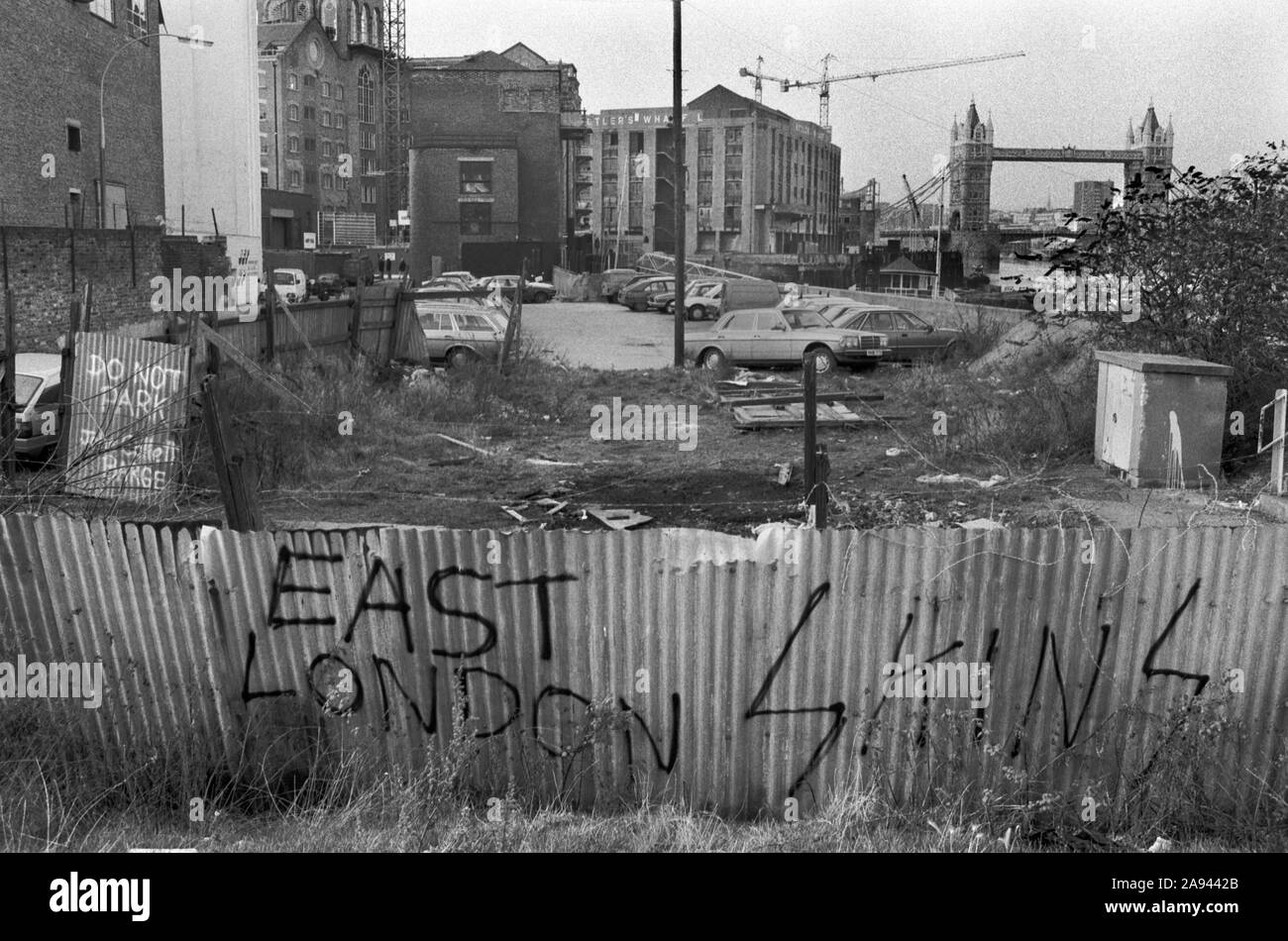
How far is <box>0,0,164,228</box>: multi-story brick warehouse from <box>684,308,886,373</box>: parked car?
14.9m

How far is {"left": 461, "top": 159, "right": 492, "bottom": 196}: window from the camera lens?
3196 inches

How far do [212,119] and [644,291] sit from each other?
16643mm

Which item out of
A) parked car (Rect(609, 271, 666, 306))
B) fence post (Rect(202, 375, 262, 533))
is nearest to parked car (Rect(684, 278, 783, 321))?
parked car (Rect(609, 271, 666, 306))

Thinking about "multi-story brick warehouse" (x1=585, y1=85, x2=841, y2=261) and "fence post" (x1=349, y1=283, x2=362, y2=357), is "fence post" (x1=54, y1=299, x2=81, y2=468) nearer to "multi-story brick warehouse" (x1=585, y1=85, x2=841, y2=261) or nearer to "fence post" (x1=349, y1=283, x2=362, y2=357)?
"fence post" (x1=349, y1=283, x2=362, y2=357)

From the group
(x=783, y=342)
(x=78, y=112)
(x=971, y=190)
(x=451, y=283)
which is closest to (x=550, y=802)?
(x=783, y=342)

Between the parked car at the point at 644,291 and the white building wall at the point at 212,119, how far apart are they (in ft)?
47.0

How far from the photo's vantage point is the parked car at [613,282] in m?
57.5

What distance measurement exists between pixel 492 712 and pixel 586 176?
112849mm

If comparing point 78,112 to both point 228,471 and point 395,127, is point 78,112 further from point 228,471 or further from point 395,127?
point 395,127

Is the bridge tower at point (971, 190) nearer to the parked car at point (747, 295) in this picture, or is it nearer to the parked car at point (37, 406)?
the parked car at point (747, 295)

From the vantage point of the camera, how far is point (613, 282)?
193 feet

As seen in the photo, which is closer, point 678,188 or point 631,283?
point 678,188
